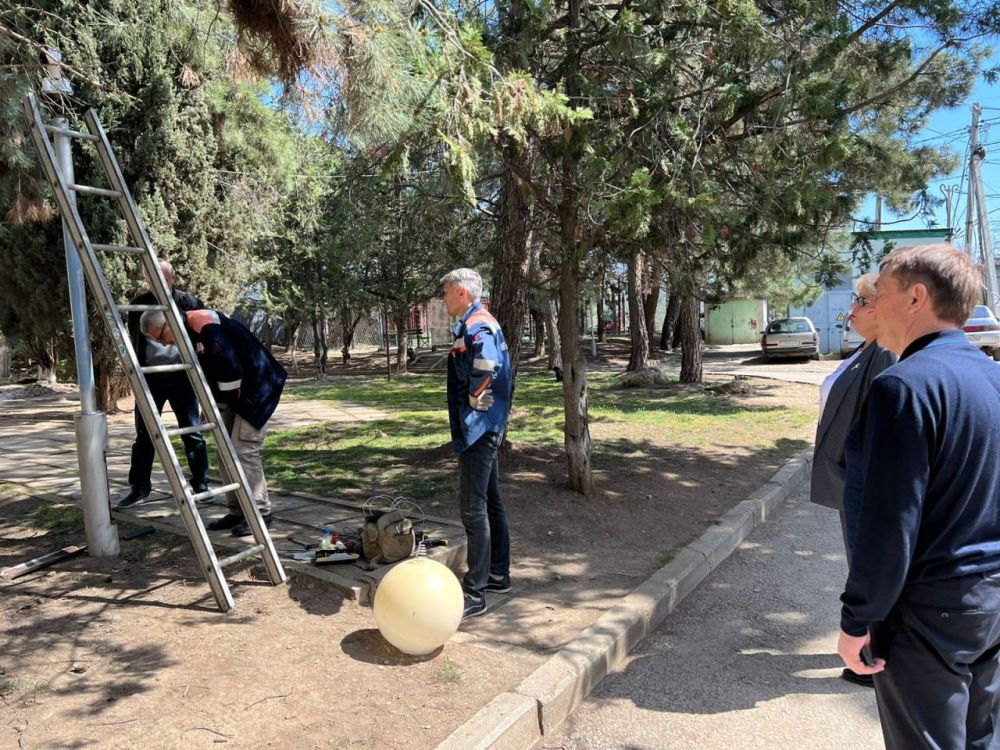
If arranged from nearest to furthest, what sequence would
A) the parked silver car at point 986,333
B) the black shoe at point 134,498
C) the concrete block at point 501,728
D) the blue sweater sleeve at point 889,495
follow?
1. the blue sweater sleeve at point 889,495
2. the concrete block at point 501,728
3. the black shoe at point 134,498
4. the parked silver car at point 986,333

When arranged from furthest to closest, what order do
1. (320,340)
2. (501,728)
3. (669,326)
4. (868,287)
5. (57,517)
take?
(669,326) < (320,340) < (57,517) < (868,287) < (501,728)

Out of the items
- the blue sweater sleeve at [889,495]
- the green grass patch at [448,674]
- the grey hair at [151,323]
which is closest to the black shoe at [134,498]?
the grey hair at [151,323]

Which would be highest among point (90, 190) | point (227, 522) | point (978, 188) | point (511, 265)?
point (978, 188)

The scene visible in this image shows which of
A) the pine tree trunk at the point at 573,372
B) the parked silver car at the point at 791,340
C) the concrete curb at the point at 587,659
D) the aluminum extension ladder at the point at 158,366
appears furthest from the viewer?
the parked silver car at the point at 791,340

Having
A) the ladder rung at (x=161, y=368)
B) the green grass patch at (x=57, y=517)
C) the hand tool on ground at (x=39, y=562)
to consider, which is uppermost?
the ladder rung at (x=161, y=368)

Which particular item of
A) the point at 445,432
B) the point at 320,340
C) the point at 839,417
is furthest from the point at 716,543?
the point at 320,340

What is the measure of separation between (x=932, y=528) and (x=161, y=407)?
5.14m

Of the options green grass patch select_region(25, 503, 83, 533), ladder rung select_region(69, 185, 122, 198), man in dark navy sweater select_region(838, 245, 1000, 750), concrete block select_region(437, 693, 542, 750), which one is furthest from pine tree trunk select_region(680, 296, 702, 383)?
man in dark navy sweater select_region(838, 245, 1000, 750)

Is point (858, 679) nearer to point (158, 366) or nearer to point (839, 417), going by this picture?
point (839, 417)

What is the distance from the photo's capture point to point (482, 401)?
3.90m

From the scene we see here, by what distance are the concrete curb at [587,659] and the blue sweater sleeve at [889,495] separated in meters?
1.65

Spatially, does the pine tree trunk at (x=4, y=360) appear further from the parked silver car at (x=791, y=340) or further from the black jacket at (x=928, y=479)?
the parked silver car at (x=791, y=340)

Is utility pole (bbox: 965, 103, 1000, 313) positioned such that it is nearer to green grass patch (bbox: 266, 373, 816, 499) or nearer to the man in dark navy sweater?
green grass patch (bbox: 266, 373, 816, 499)

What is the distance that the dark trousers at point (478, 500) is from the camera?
13.0ft
